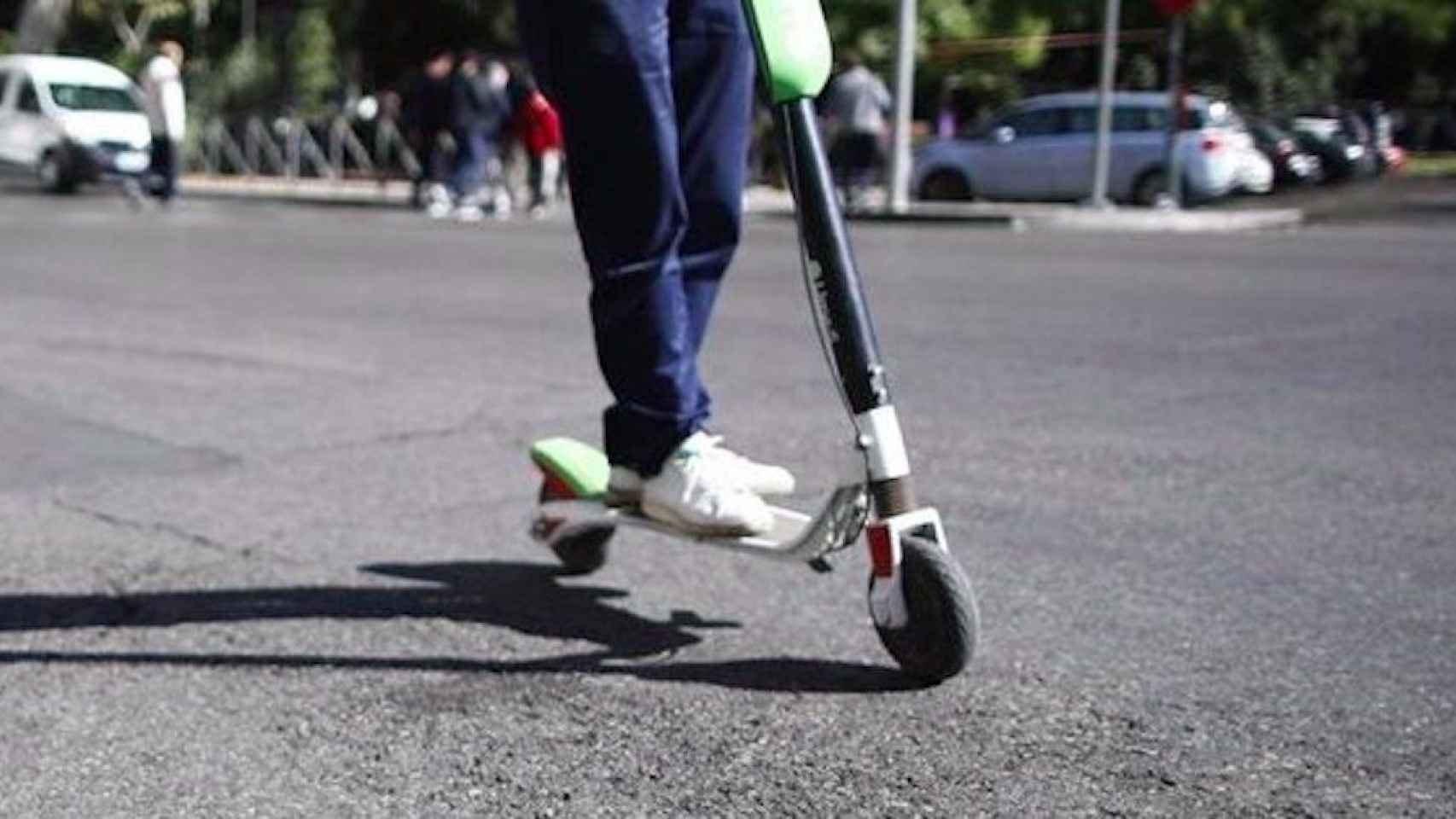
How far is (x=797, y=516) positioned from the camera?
125 inches

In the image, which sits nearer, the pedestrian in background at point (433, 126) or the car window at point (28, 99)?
the pedestrian in background at point (433, 126)

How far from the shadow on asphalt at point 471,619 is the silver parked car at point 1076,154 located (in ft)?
70.0

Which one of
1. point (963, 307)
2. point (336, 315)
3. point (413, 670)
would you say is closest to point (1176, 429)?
point (413, 670)

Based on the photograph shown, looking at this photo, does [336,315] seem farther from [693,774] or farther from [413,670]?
[693,774]

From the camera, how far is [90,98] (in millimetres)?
29344

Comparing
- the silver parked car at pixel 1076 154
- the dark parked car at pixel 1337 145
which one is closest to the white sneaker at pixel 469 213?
the silver parked car at pixel 1076 154

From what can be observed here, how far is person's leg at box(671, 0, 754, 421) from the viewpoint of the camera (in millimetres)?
3270

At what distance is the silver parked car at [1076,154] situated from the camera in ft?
81.5

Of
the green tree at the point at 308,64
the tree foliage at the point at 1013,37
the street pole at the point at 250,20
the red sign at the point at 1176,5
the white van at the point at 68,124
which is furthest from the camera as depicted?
the street pole at the point at 250,20

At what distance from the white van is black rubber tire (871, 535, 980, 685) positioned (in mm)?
26090

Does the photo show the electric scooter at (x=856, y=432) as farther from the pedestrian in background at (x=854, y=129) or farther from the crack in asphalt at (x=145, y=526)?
the pedestrian in background at (x=854, y=129)

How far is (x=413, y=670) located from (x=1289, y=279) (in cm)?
861

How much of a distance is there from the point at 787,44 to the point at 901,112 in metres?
18.7

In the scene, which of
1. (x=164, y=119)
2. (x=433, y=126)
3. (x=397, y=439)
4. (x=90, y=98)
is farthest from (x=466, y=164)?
(x=397, y=439)
